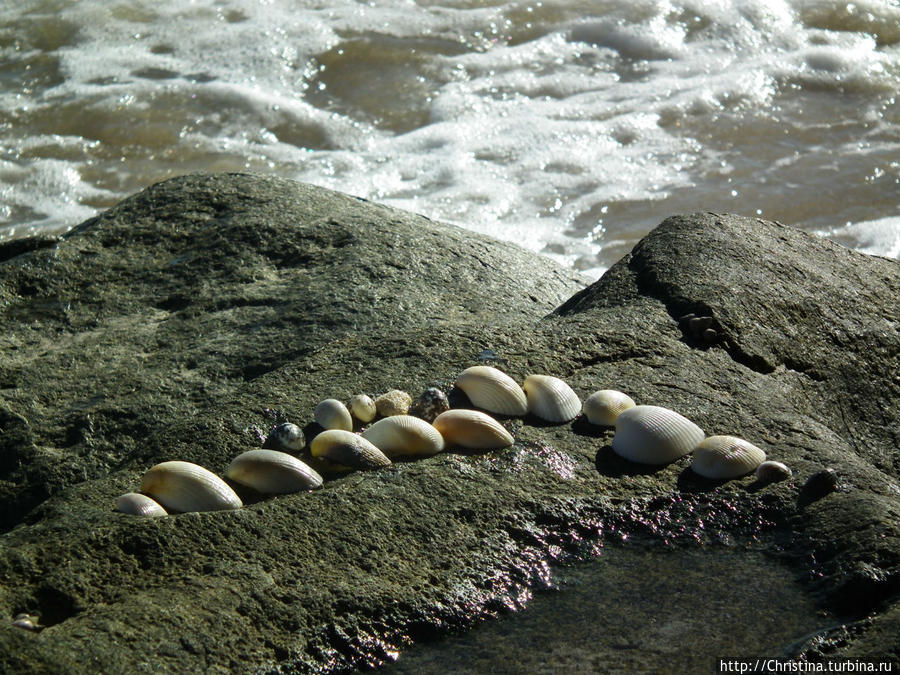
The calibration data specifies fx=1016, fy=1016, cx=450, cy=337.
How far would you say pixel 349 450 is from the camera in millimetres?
2117

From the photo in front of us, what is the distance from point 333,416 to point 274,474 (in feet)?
0.87

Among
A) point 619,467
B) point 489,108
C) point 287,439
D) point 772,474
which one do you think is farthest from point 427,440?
point 489,108

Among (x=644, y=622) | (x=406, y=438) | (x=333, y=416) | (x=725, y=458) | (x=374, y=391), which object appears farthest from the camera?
(x=374, y=391)

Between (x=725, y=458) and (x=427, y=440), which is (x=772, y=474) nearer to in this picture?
→ (x=725, y=458)

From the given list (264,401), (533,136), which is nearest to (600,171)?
(533,136)

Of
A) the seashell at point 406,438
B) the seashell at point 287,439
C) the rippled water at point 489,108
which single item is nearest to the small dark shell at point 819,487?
the seashell at point 406,438

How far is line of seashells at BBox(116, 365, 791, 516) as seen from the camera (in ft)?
6.63

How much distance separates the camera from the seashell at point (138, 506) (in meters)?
1.94

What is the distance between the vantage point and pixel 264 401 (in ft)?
7.95

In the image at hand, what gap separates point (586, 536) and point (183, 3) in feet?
32.0

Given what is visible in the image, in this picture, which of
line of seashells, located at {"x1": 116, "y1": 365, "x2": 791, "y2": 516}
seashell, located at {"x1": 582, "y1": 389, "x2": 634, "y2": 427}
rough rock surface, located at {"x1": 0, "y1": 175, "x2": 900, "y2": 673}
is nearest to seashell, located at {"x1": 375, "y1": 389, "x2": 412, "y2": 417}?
line of seashells, located at {"x1": 116, "y1": 365, "x2": 791, "y2": 516}

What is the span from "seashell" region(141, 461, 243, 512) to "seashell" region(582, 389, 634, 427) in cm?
79

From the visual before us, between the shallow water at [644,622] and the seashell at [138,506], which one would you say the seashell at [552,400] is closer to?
the shallow water at [644,622]

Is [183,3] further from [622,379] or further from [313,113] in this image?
[622,379]
